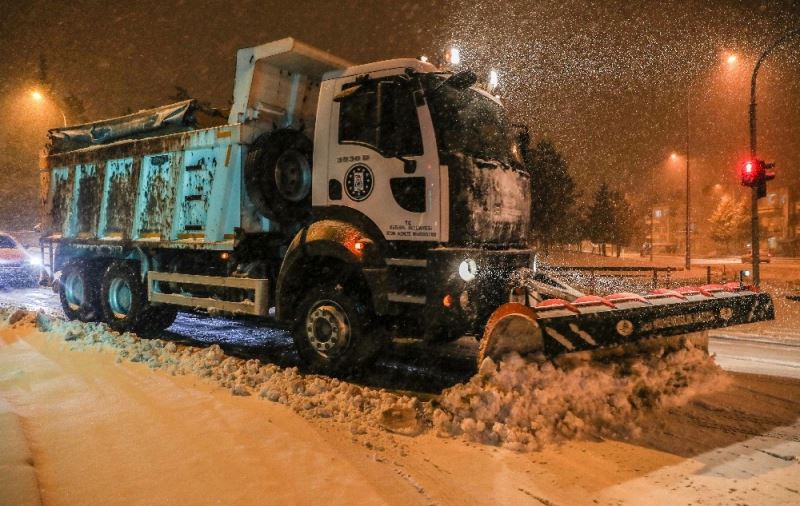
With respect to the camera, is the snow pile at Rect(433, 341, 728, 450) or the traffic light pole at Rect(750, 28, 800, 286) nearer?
the snow pile at Rect(433, 341, 728, 450)

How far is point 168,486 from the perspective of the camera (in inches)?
123

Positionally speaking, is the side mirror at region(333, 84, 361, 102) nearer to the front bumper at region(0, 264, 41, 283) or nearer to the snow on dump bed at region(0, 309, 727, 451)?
the snow on dump bed at region(0, 309, 727, 451)

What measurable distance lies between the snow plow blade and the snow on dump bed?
196mm

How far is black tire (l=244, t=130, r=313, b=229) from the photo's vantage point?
21.6ft

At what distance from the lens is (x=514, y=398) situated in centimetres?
425

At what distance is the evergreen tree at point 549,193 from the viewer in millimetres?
37969

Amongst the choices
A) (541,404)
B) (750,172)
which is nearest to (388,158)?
(541,404)

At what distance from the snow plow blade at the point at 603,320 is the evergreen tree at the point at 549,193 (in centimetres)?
3178

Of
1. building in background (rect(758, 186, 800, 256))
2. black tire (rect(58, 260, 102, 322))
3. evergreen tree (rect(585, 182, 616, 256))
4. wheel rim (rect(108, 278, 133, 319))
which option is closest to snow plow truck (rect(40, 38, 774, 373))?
wheel rim (rect(108, 278, 133, 319))

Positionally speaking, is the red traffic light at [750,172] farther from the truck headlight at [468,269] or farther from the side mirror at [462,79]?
the truck headlight at [468,269]

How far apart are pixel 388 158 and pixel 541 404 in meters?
2.78

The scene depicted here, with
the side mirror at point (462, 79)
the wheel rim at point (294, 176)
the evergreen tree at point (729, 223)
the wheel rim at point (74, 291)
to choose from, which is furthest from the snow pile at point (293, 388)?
the evergreen tree at point (729, 223)

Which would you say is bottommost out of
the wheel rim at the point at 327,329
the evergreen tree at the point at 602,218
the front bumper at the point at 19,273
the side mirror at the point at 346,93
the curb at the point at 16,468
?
the curb at the point at 16,468

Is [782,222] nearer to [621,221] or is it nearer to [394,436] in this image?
[621,221]
